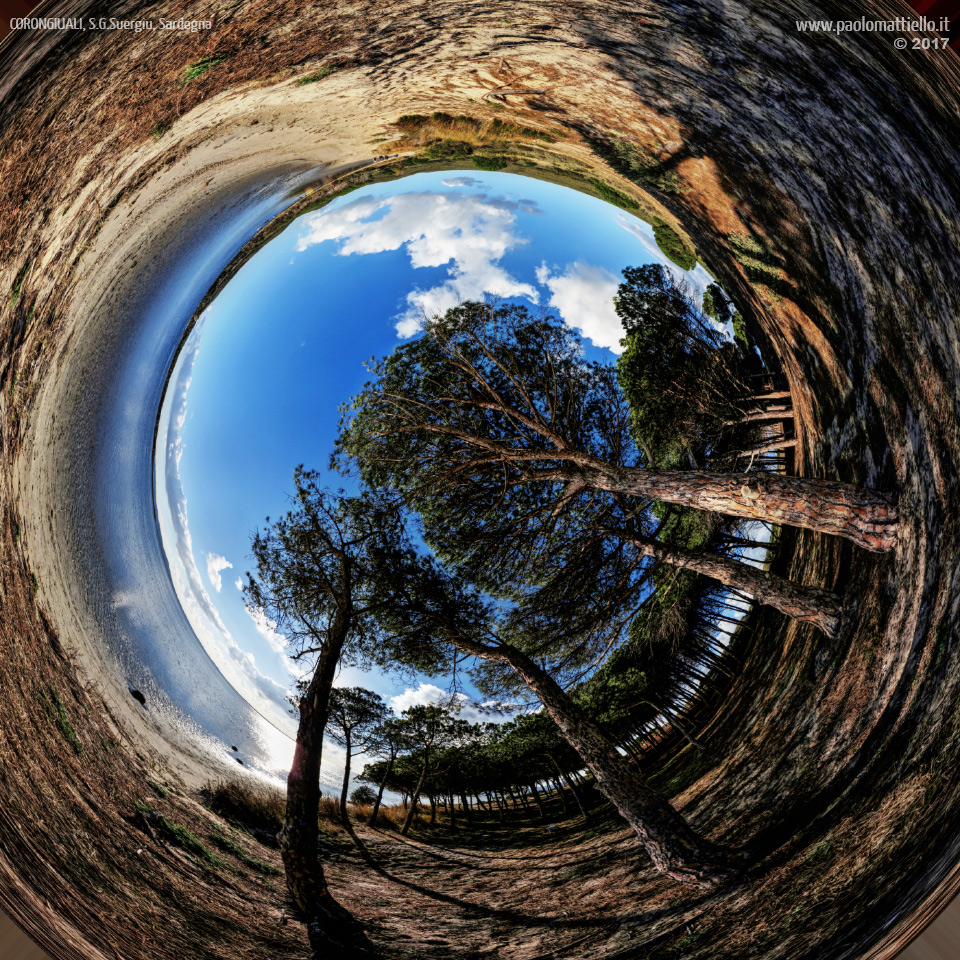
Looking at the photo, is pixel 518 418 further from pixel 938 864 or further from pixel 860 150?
pixel 938 864

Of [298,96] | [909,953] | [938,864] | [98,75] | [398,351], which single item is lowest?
[909,953]

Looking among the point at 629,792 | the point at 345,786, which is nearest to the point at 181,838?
the point at 345,786

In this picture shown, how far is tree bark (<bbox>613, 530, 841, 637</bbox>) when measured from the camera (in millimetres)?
2877

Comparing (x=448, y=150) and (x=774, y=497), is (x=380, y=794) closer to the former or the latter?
(x=774, y=497)

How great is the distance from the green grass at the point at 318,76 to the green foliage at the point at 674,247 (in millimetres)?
2492

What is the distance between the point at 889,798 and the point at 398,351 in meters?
4.02

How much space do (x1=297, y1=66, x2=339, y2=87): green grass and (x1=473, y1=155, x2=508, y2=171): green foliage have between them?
1.13 metres

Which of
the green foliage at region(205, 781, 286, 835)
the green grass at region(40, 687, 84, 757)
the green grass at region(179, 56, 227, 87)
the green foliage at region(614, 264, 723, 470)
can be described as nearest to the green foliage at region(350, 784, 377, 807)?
the green foliage at region(205, 781, 286, 835)

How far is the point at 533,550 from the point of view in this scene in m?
3.79

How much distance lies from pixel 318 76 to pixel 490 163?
132 centimetres

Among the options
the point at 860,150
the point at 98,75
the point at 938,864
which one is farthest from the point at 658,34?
the point at 938,864

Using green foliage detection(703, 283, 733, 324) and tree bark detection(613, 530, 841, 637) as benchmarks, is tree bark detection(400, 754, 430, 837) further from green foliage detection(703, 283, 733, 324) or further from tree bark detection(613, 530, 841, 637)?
green foliage detection(703, 283, 733, 324)

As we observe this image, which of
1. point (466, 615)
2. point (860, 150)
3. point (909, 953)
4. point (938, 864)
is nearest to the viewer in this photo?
point (938, 864)

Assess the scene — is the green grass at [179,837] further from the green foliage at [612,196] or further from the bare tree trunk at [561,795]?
the green foliage at [612,196]
